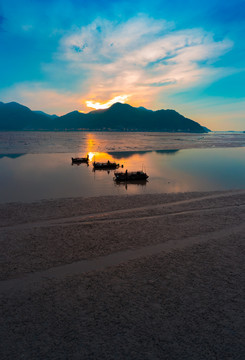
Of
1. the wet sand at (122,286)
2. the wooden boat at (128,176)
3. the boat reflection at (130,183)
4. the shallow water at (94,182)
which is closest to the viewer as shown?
the wet sand at (122,286)

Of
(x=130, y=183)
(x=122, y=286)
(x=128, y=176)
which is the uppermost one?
(x=128, y=176)

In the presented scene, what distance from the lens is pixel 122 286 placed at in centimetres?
1260

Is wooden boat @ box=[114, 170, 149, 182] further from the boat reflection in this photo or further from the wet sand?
the wet sand

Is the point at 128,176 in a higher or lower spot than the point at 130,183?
higher

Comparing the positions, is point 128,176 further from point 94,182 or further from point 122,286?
point 122,286

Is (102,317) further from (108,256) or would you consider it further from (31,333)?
(108,256)

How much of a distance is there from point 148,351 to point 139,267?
229 inches

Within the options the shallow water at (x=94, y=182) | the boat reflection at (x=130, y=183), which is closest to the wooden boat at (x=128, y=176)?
the boat reflection at (x=130, y=183)

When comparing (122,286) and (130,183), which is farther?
(130,183)

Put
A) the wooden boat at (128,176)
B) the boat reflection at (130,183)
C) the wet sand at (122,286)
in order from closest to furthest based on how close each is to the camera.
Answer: the wet sand at (122,286) < the boat reflection at (130,183) < the wooden boat at (128,176)

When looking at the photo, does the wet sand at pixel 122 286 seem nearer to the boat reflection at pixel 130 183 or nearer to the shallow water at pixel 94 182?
the shallow water at pixel 94 182

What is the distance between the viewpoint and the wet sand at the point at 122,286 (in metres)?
9.12

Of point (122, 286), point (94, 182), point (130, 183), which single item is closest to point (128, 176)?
point (130, 183)

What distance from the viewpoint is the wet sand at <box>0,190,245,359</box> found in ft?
29.9
